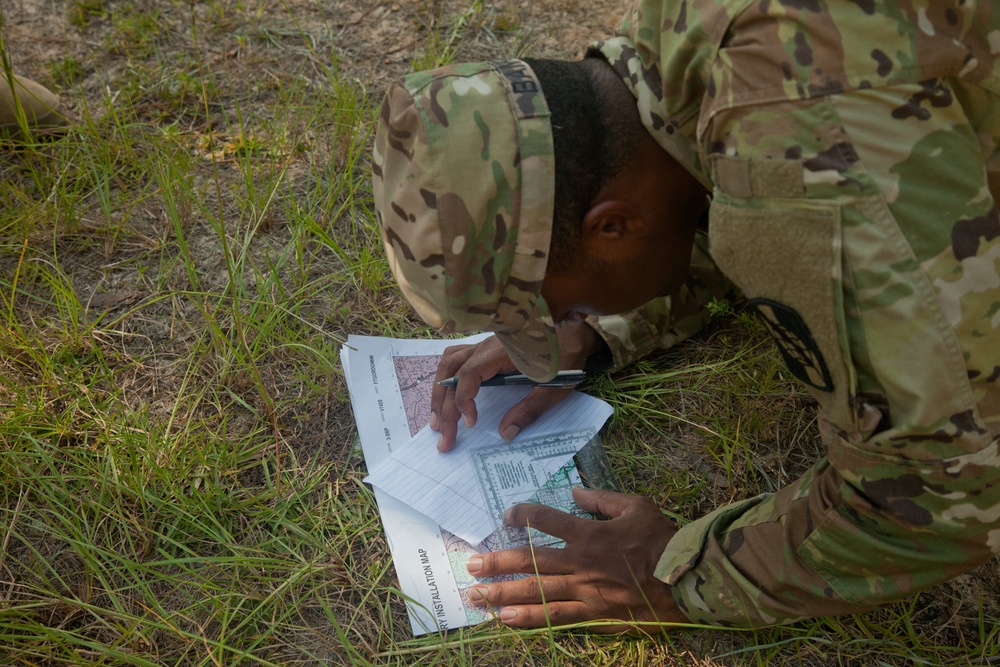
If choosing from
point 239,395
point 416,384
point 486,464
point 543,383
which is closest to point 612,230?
point 543,383

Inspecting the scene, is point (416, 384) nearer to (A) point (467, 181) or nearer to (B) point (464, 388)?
(B) point (464, 388)

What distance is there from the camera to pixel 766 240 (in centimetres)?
126

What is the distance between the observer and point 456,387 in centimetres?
199

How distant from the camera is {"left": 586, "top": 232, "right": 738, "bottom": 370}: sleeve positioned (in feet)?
6.82

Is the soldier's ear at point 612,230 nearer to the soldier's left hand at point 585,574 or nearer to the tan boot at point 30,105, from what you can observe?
the soldier's left hand at point 585,574

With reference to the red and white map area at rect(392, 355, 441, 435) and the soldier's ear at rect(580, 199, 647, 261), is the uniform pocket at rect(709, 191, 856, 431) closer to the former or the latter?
the soldier's ear at rect(580, 199, 647, 261)

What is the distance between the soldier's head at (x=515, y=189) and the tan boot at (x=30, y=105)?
167 cm

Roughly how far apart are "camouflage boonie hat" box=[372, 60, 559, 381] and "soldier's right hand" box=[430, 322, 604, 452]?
0.46 metres

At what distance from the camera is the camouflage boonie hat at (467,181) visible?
4.55 feet

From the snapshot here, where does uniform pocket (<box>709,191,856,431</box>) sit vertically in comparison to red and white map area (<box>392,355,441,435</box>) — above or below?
above

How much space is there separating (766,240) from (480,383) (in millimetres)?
896

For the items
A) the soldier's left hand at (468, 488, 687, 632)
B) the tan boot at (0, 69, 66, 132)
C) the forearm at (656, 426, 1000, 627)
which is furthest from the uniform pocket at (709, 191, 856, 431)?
the tan boot at (0, 69, 66, 132)

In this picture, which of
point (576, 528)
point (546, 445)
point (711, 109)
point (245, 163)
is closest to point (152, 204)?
point (245, 163)

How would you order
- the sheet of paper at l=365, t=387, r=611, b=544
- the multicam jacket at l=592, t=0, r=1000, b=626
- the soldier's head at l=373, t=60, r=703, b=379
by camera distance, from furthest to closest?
the sheet of paper at l=365, t=387, r=611, b=544, the soldier's head at l=373, t=60, r=703, b=379, the multicam jacket at l=592, t=0, r=1000, b=626
